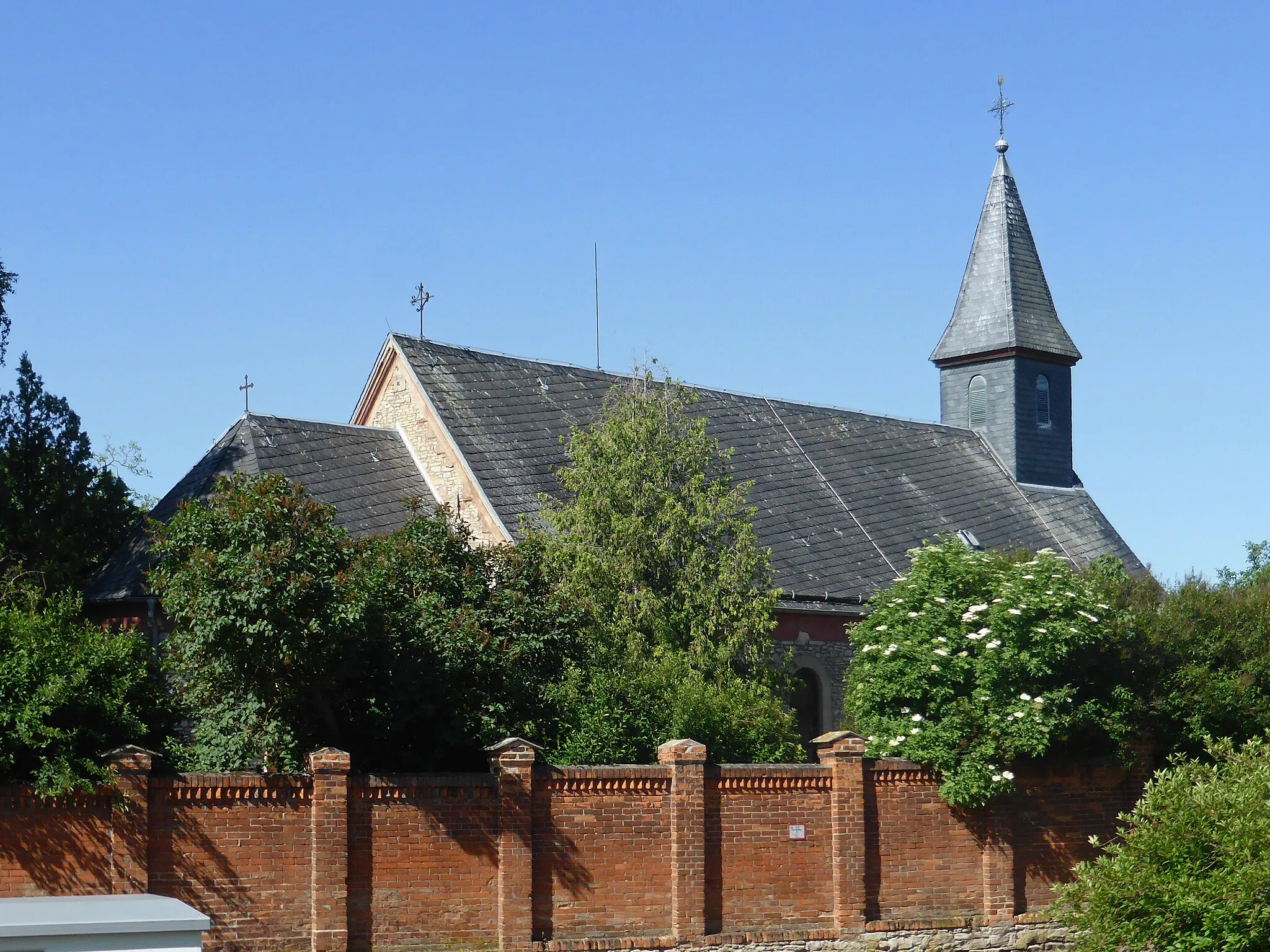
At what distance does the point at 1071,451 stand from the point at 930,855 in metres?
24.7

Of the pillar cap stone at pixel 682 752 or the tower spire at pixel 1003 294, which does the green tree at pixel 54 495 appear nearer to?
the pillar cap stone at pixel 682 752

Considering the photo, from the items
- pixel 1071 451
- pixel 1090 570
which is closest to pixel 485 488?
pixel 1090 570

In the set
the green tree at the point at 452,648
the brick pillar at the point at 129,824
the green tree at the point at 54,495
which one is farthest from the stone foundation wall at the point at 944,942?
the green tree at the point at 54,495

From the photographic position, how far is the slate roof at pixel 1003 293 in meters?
42.2

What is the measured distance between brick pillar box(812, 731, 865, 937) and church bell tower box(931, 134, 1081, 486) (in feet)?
76.2

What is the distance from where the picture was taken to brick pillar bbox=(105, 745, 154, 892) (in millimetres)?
15547

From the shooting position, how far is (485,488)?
27844 mm

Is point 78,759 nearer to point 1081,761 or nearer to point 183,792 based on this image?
point 183,792

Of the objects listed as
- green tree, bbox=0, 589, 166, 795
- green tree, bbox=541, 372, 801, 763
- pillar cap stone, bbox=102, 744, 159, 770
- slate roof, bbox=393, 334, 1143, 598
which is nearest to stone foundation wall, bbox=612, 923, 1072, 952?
green tree, bbox=541, 372, 801, 763

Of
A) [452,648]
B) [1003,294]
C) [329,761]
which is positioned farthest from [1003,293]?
[329,761]

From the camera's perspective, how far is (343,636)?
16453mm

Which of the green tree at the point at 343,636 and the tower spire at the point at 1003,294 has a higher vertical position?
the tower spire at the point at 1003,294

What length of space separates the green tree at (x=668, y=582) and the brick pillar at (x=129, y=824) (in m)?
6.16

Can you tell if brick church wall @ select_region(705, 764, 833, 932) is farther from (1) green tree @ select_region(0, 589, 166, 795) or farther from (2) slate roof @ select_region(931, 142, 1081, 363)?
(2) slate roof @ select_region(931, 142, 1081, 363)
